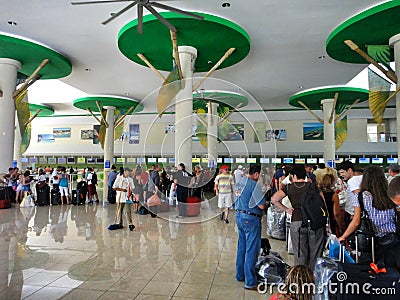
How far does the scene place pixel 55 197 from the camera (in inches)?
464

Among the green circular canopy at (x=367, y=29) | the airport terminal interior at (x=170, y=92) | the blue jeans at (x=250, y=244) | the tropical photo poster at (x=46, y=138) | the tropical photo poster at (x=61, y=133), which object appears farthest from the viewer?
the tropical photo poster at (x=46, y=138)

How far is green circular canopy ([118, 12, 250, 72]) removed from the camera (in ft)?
24.3

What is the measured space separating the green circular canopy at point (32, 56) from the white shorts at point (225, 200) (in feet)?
23.4

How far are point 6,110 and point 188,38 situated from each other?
258 inches

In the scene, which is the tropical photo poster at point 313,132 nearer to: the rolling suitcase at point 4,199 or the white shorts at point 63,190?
the white shorts at point 63,190

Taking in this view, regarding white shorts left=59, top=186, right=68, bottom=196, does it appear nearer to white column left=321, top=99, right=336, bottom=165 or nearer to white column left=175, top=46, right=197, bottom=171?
white column left=175, top=46, right=197, bottom=171

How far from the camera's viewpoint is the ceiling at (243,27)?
705cm

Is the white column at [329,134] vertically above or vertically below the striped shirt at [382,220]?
above

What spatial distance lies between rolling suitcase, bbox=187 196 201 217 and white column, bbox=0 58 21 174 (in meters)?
6.69

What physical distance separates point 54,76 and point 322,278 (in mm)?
11900

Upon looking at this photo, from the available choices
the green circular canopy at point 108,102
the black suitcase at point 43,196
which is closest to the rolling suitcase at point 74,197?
the black suitcase at point 43,196

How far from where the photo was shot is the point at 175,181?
7328 millimetres

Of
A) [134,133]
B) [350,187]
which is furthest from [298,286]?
[134,133]

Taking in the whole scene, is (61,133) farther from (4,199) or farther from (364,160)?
(364,160)
